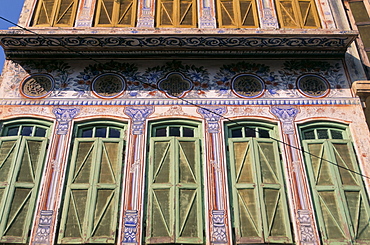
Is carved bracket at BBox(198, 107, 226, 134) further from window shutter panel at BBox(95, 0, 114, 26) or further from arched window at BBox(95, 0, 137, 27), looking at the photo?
window shutter panel at BBox(95, 0, 114, 26)

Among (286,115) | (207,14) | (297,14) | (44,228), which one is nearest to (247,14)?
(207,14)

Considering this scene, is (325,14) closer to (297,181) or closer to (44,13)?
(297,181)

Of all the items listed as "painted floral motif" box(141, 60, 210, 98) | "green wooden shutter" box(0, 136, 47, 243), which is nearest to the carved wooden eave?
"painted floral motif" box(141, 60, 210, 98)

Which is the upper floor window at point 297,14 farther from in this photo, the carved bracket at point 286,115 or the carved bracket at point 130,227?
→ the carved bracket at point 130,227

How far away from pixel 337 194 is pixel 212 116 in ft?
9.06

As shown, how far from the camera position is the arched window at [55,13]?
29.5ft

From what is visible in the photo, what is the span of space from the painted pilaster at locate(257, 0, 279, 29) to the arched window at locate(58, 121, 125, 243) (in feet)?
13.5

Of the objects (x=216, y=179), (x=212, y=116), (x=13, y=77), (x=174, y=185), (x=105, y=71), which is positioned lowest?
(x=174, y=185)

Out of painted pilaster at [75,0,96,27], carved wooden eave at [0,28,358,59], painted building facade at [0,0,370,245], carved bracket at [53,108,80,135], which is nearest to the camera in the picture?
painted building facade at [0,0,370,245]

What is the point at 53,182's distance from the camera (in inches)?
279

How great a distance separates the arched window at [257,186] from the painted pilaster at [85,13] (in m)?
4.14

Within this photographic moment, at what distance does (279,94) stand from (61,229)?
504 cm

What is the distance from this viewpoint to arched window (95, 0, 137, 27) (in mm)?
9008

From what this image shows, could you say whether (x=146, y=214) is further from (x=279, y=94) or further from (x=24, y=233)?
(x=279, y=94)
